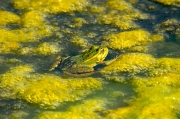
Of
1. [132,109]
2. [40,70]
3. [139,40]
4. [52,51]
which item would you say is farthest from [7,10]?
[132,109]

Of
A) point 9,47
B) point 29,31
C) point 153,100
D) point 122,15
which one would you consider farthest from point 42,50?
point 153,100

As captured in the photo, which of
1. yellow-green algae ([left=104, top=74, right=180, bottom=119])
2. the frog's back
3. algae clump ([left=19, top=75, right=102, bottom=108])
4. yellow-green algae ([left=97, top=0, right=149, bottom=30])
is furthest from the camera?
yellow-green algae ([left=97, top=0, right=149, bottom=30])

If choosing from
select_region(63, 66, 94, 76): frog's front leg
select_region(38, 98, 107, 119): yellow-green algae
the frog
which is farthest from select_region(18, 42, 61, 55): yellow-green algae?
select_region(38, 98, 107, 119): yellow-green algae

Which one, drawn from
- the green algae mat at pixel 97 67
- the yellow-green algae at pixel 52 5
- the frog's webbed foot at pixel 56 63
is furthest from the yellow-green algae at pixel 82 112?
the yellow-green algae at pixel 52 5

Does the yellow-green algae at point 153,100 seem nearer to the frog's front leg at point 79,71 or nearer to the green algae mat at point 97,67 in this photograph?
the green algae mat at point 97,67

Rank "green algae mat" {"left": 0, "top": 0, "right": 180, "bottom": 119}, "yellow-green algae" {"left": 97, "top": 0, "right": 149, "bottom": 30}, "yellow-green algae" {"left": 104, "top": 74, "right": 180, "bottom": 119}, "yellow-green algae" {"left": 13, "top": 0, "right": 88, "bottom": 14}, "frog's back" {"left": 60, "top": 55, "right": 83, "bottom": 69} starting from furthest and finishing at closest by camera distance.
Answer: "yellow-green algae" {"left": 13, "top": 0, "right": 88, "bottom": 14} < "yellow-green algae" {"left": 97, "top": 0, "right": 149, "bottom": 30} < "frog's back" {"left": 60, "top": 55, "right": 83, "bottom": 69} < "green algae mat" {"left": 0, "top": 0, "right": 180, "bottom": 119} < "yellow-green algae" {"left": 104, "top": 74, "right": 180, "bottom": 119}

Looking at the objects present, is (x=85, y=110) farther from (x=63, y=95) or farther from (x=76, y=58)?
(x=76, y=58)

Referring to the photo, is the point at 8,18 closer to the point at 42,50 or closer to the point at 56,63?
the point at 42,50

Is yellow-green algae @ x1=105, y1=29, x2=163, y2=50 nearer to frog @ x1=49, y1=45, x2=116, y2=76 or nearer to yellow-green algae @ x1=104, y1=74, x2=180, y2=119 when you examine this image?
frog @ x1=49, y1=45, x2=116, y2=76
